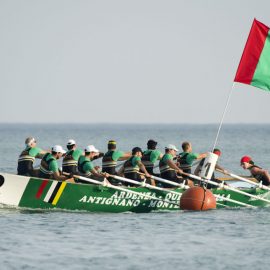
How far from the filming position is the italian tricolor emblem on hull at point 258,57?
104 feet

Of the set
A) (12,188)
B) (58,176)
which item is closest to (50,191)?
(58,176)

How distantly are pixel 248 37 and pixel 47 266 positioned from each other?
12.3 meters

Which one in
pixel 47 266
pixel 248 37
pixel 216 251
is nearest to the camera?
pixel 47 266

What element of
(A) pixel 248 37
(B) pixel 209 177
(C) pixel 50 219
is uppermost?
(A) pixel 248 37

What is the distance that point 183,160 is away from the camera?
33.4 meters

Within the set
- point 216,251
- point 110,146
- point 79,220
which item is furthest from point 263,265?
point 110,146

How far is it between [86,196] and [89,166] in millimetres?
1004

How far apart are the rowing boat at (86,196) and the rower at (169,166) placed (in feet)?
2.12

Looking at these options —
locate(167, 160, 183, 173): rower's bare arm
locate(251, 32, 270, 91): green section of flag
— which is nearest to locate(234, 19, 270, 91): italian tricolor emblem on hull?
locate(251, 32, 270, 91): green section of flag

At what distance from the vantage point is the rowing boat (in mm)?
30312

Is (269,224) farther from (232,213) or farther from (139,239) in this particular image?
(139,239)

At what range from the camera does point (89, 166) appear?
103ft

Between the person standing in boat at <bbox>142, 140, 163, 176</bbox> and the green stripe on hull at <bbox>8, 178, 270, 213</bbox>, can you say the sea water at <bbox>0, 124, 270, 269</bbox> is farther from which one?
the person standing in boat at <bbox>142, 140, 163, 176</bbox>

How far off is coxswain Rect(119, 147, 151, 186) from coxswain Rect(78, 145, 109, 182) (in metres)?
1.11
